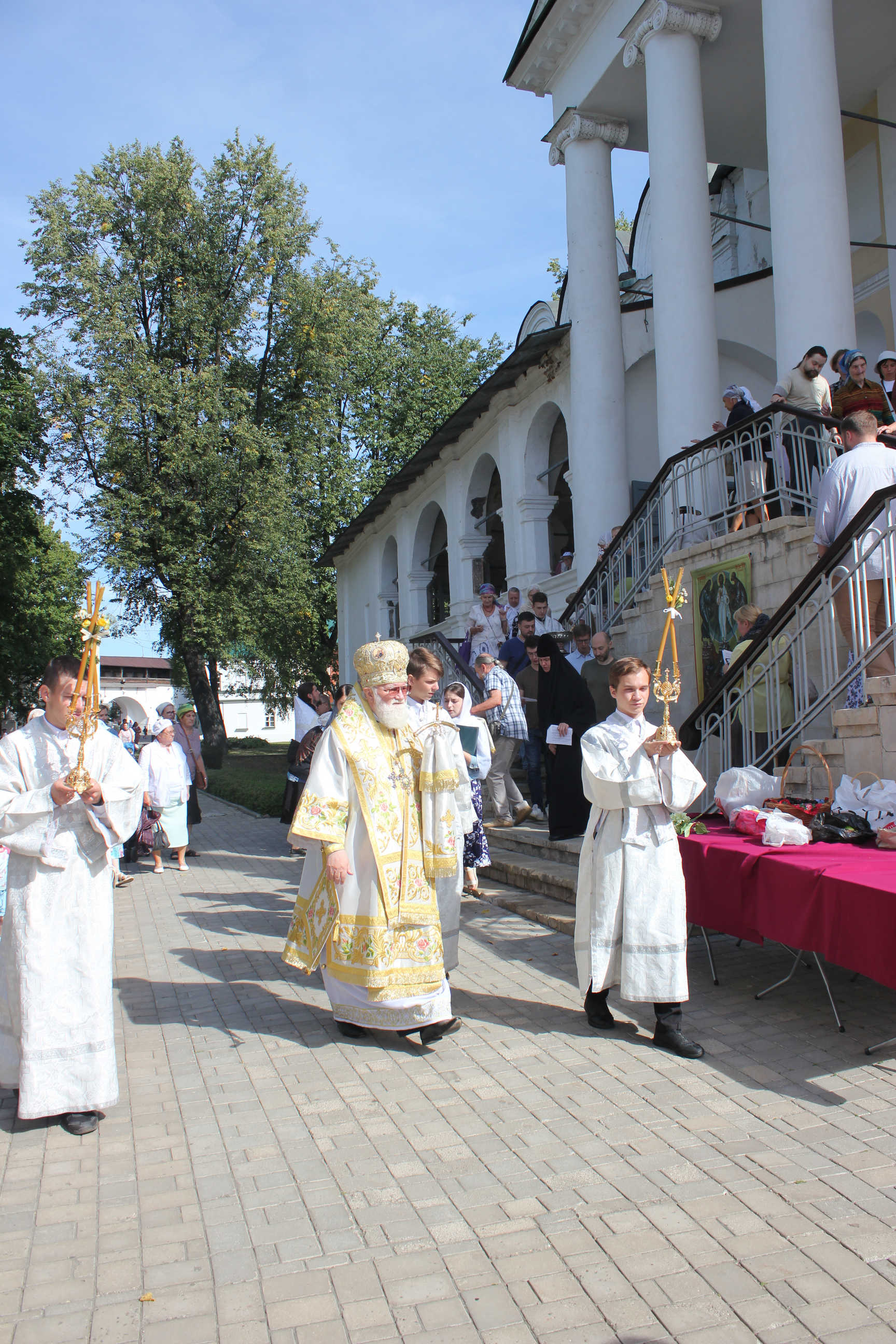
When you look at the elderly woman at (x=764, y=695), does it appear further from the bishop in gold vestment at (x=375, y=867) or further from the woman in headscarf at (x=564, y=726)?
the bishop in gold vestment at (x=375, y=867)

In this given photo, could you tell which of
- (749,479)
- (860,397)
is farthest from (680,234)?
(860,397)

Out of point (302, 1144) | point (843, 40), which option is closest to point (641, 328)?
point (843, 40)

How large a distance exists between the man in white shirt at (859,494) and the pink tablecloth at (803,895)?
1.96 meters

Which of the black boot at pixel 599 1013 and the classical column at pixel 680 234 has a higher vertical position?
the classical column at pixel 680 234

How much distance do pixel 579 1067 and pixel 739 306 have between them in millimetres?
13609

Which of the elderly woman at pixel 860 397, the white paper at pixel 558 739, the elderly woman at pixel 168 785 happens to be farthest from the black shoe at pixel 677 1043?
the elderly woman at pixel 168 785

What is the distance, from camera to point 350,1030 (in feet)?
17.5

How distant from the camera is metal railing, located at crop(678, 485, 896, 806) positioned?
21.5 feet

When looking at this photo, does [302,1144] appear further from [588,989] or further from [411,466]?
[411,466]

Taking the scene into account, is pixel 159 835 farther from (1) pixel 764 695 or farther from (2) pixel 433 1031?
(2) pixel 433 1031

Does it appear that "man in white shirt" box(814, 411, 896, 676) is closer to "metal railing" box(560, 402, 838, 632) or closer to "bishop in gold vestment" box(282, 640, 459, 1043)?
"metal railing" box(560, 402, 838, 632)

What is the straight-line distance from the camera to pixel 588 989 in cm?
513

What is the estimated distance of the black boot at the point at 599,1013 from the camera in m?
5.22

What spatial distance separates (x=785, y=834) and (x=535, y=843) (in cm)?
398
